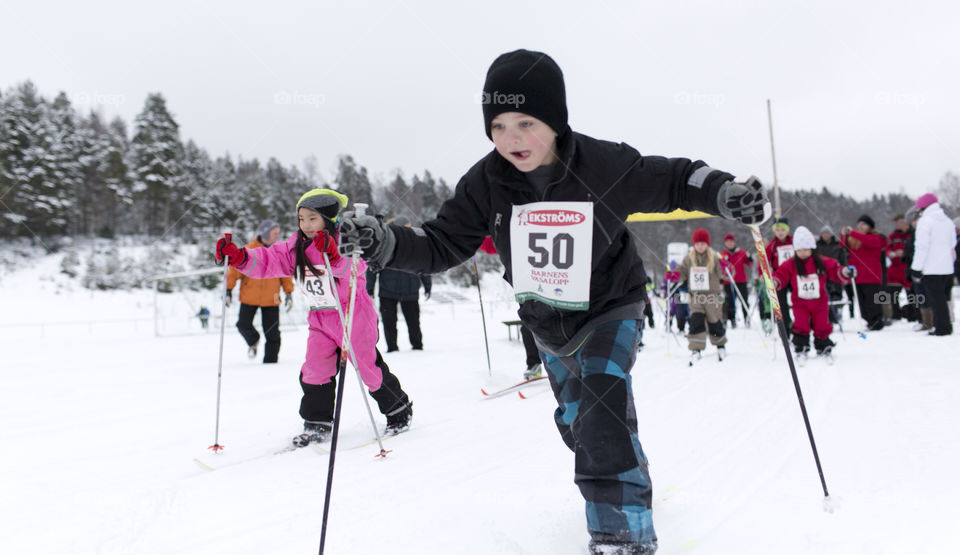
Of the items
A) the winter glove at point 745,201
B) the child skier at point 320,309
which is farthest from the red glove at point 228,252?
the winter glove at point 745,201

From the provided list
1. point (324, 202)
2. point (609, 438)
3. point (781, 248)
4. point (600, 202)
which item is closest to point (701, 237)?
point (781, 248)

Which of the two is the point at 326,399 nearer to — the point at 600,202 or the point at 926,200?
the point at 600,202

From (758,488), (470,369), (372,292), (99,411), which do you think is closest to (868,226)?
(470,369)

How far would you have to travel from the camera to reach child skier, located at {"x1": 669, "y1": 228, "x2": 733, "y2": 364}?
6.98 meters

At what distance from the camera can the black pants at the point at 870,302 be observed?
986 cm

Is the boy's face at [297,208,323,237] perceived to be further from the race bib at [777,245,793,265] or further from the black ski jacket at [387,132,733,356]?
the race bib at [777,245,793,265]

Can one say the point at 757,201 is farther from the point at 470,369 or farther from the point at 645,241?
the point at 645,241

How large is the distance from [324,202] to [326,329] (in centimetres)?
88

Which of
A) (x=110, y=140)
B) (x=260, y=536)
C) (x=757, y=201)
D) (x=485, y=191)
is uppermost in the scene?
(x=110, y=140)

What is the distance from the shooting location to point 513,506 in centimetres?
236

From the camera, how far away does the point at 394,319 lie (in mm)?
8648

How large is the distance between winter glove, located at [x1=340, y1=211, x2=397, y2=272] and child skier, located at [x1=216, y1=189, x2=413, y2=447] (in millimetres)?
1693

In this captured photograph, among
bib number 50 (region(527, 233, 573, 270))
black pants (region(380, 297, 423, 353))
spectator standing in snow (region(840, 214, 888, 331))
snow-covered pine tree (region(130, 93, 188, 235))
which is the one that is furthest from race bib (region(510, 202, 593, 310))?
snow-covered pine tree (region(130, 93, 188, 235))

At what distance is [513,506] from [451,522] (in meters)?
0.30
